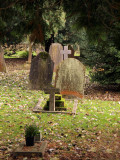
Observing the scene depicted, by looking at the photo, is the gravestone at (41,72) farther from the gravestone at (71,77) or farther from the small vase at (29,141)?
the small vase at (29,141)

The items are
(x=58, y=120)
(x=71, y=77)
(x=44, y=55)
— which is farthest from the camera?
(x=44, y=55)

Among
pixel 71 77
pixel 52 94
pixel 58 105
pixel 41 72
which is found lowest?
pixel 58 105

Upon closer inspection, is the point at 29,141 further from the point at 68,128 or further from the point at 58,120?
the point at 58,120

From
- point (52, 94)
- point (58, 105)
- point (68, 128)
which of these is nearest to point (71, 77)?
point (58, 105)

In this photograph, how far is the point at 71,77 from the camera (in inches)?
432

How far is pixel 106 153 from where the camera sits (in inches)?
210

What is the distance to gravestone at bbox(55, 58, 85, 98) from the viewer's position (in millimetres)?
10898

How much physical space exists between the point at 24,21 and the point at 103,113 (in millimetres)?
4571

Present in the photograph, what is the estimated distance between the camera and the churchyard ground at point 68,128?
5359 millimetres

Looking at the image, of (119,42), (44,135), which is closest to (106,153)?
(44,135)

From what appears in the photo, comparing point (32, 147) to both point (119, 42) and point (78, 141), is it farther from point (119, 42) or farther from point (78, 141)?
point (119, 42)

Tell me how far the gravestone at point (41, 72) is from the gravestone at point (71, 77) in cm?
143

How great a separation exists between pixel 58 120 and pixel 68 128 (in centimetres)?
73

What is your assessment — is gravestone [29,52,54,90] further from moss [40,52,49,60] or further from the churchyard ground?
the churchyard ground
